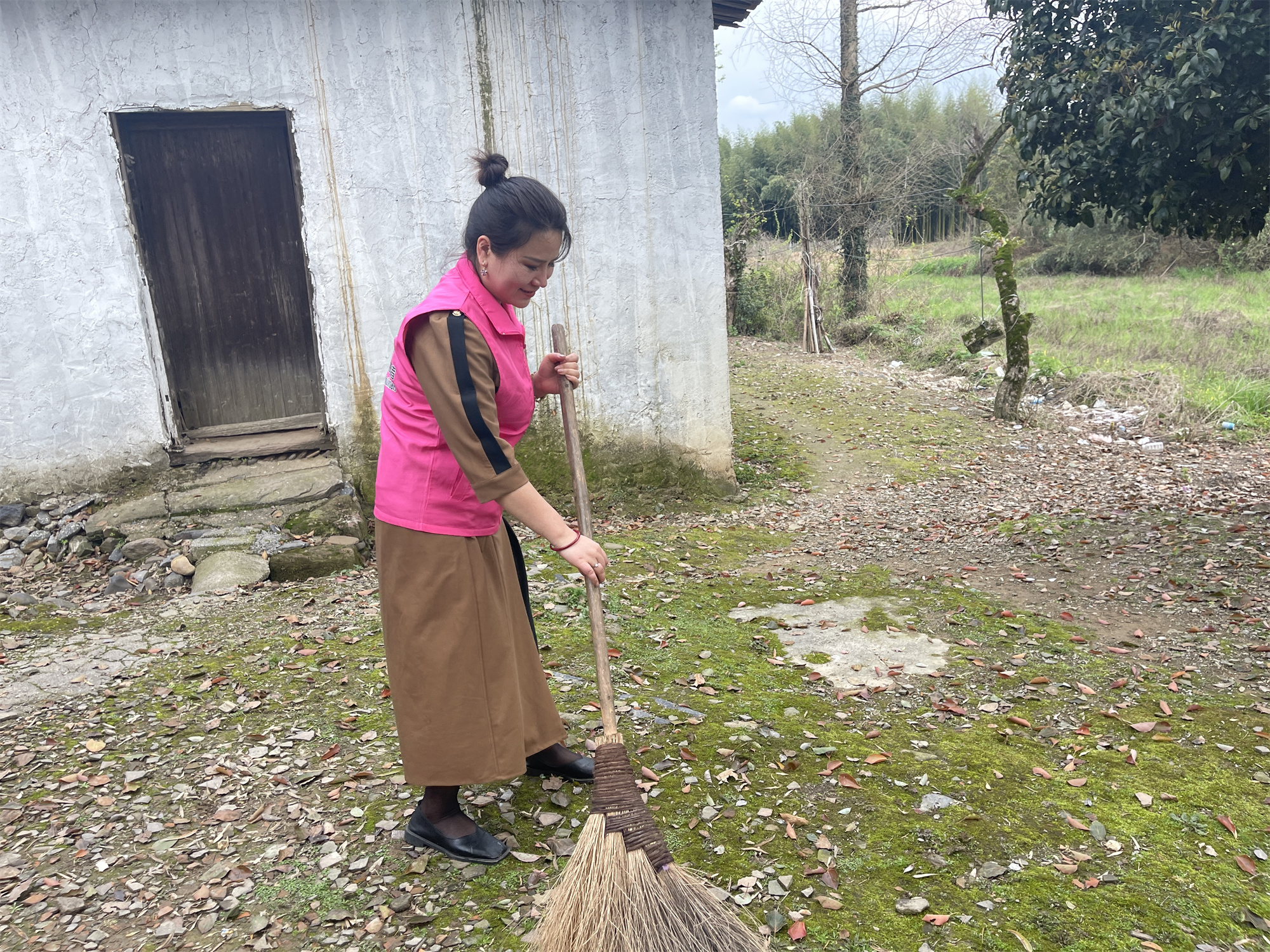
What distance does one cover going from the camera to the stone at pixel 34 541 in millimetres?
5770

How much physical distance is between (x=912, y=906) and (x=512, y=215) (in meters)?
2.44

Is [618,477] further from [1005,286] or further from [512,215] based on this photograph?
[1005,286]

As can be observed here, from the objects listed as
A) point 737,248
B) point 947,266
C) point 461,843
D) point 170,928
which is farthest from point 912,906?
point 947,266

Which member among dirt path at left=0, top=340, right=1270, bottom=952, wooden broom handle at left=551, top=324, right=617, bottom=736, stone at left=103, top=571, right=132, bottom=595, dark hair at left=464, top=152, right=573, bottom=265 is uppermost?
dark hair at left=464, top=152, right=573, bottom=265

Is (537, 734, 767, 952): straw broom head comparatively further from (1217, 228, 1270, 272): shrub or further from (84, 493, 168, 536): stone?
(1217, 228, 1270, 272): shrub

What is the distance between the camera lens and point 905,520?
727cm

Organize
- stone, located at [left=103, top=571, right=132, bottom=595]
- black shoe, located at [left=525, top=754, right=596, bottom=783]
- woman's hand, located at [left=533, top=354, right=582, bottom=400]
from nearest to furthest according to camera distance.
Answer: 1. woman's hand, located at [left=533, top=354, right=582, bottom=400]
2. black shoe, located at [left=525, top=754, right=596, bottom=783]
3. stone, located at [left=103, top=571, right=132, bottom=595]

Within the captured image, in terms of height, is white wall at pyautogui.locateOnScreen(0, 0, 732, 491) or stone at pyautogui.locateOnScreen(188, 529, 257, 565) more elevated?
white wall at pyautogui.locateOnScreen(0, 0, 732, 491)

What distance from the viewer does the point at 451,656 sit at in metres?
2.61

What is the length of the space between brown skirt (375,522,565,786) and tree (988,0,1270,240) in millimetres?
4604

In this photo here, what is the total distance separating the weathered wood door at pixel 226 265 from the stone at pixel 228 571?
1386 millimetres

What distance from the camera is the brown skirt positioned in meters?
2.58

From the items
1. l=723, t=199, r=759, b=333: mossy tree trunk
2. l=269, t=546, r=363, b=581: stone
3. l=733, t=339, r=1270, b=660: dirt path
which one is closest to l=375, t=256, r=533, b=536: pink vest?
l=269, t=546, r=363, b=581: stone

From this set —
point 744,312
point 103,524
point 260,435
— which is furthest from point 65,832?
point 744,312
